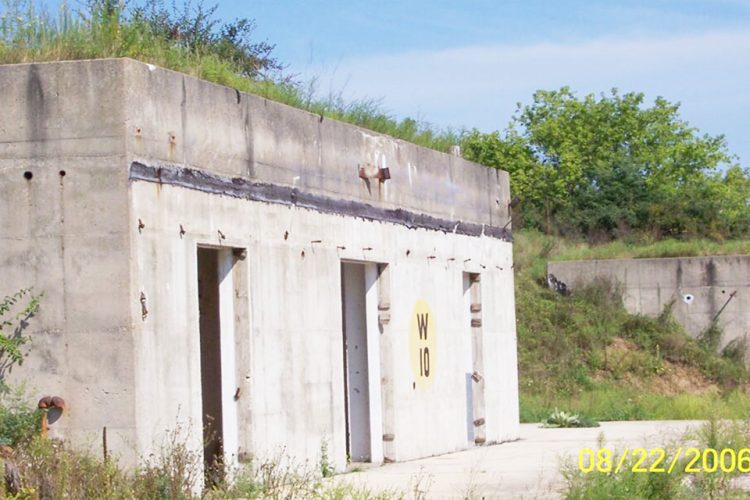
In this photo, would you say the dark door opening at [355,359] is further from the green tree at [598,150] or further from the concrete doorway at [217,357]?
the green tree at [598,150]

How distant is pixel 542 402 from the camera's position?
85.5 ft

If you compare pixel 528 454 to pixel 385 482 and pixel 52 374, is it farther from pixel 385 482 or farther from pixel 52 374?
pixel 52 374

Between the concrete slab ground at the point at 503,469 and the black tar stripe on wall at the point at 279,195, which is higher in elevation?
the black tar stripe on wall at the point at 279,195

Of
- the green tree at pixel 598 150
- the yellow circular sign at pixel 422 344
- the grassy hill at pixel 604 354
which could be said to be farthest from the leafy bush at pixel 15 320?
the green tree at pixel 598 150

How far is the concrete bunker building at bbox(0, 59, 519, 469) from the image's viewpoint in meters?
10.3

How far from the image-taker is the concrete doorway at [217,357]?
470 inches

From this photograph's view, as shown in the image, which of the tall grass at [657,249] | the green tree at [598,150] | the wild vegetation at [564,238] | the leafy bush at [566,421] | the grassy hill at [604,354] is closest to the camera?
the wild vegetation at [564,238]

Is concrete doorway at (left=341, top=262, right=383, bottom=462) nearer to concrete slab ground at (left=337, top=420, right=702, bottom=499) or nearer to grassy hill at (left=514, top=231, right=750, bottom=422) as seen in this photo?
concrete slab ground at (left=337, top=420, right=702, bottom=499)

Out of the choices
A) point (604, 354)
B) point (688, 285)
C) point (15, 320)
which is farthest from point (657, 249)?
point (15, 320)

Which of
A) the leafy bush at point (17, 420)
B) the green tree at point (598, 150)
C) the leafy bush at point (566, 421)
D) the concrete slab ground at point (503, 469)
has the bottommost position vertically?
the leafy bush at point (566, 421)

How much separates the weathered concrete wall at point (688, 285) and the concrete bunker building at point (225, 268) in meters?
14.3

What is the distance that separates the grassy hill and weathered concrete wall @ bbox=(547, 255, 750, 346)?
1.30 feet

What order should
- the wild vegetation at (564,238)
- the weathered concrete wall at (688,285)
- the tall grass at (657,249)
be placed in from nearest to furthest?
the wild vegetation at (564,238), the weathered concrete wall at (688,285), the tall grass at (657,249)

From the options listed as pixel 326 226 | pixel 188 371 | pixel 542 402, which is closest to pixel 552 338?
pixel 542 402
